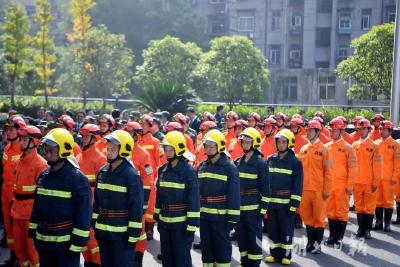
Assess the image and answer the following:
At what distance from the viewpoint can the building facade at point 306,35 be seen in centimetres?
4809

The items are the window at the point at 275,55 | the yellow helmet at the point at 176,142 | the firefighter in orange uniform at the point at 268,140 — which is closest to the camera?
the yellow helmet at the point at 176,142

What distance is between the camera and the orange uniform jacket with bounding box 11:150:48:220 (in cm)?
786

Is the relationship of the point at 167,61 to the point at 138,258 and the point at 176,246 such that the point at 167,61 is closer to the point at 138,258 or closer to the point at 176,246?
the point at 138,258

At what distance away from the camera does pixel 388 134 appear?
12.2 metres

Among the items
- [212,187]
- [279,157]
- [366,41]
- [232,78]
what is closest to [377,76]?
[366,41]

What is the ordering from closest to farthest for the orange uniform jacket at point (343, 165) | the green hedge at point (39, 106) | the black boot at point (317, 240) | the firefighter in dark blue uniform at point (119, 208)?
the firefighter in dark blue uniform at point (119, 208)
the black boot at point (317, 240)
the orange uniform jacket at point (343, 165)
the green hedge at point (39, 106)

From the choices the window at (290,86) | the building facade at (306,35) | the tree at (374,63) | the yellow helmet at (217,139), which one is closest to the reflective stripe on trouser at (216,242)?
the yellow helmet at (217,139)

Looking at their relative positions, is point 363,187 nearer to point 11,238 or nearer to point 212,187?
point 212,187

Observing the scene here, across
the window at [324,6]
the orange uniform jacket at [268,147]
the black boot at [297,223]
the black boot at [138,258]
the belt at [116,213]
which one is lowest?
the black boot at [297,223]

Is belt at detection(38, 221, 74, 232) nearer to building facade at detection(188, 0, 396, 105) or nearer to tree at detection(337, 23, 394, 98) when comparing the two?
tree at detection(337, 23, 394, 98)

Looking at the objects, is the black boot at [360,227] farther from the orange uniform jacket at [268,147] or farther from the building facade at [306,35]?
the building facade at [306,35]

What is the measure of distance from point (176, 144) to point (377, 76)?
22.3 metres

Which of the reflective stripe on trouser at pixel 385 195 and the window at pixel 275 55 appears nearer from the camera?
the reflective stripe on trouser at pixel 385 195

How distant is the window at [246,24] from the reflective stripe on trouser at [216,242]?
4620cm
